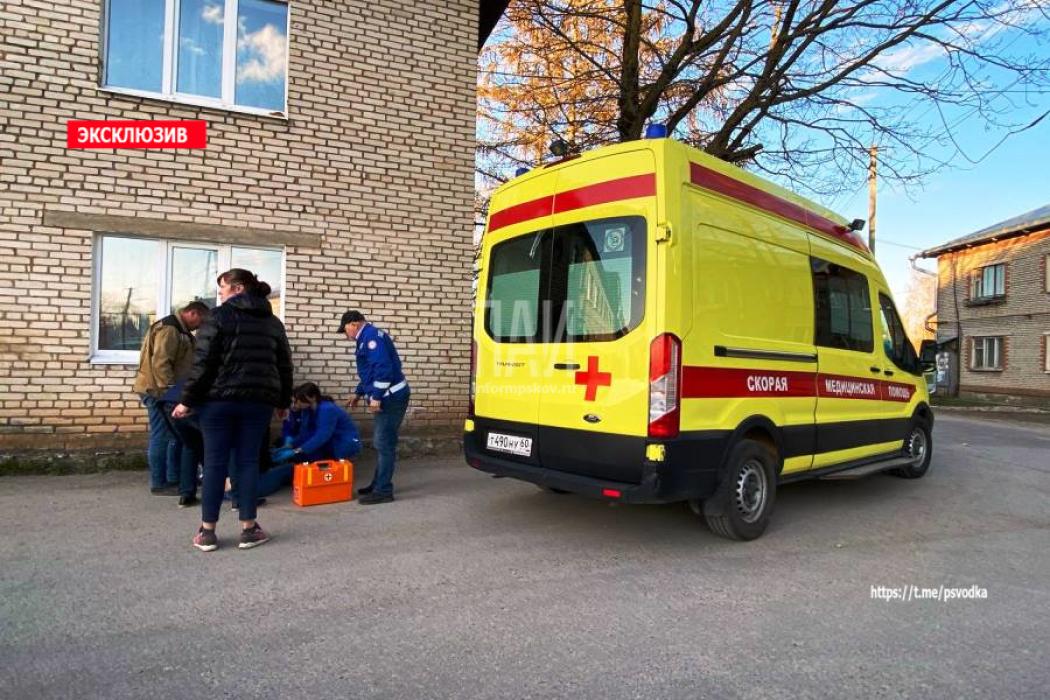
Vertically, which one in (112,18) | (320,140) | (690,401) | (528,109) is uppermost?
(528,109)

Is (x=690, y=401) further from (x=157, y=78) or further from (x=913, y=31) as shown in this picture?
(x=913, y=31)

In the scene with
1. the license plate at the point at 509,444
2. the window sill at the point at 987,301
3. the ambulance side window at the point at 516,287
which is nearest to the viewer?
the license plate at the point at 509,444

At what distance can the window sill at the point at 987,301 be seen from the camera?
22.6 meters

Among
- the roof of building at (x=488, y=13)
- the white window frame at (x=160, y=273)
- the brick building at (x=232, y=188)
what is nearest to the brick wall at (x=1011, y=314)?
the roof of building at (x=488, y=13)

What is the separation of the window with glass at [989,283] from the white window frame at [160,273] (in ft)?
83.7

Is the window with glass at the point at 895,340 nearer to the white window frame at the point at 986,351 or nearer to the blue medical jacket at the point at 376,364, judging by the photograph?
the blue medical jacket at the point at 376,364

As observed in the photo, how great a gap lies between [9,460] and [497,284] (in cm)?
479

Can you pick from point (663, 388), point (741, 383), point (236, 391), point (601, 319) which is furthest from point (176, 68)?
point (741, 383)

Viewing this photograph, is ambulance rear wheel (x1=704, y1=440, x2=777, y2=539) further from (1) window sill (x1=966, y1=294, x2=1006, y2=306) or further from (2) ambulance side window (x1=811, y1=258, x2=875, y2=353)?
(1) window sill (x1=966, y1=294, x2=1006, y2=306)

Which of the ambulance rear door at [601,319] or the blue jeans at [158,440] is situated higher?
the ambulance rear door at [601,319]

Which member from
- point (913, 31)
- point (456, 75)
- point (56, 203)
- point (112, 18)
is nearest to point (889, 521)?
point (456, 75)

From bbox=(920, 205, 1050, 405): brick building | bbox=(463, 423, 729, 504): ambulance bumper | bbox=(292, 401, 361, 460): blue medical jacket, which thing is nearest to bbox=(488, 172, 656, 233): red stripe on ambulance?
bbox=(463, 423, 729, 504): ambulance bumper

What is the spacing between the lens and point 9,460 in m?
5.68

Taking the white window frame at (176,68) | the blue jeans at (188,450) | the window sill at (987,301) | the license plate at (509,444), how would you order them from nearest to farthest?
the license plate at (509,444), the blue jeans at (188,450), the white window frame at (176,68), the window sill at (987,301)
